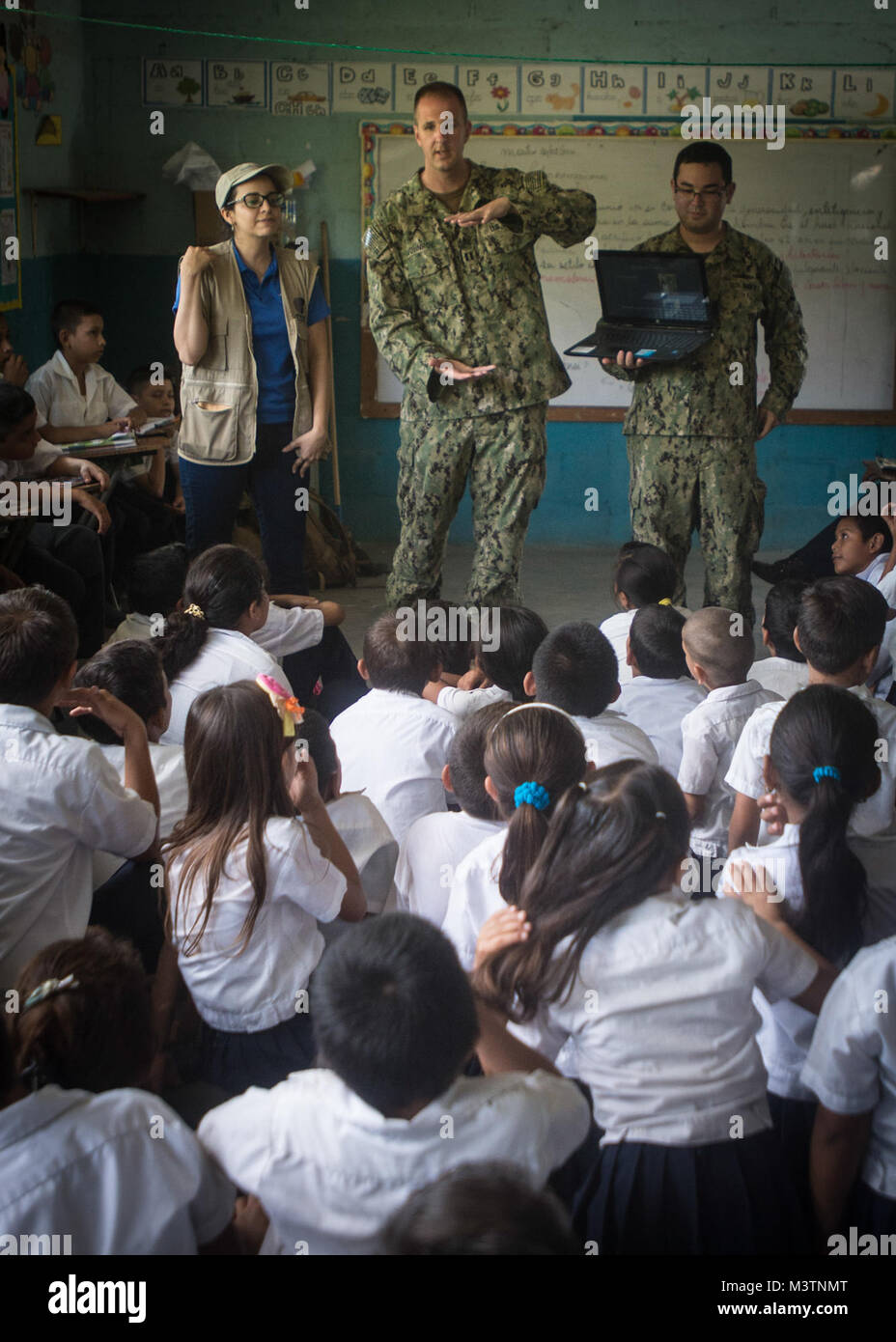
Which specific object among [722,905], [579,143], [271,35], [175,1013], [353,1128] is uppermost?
[271,35]

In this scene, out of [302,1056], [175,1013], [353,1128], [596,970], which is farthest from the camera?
[175,1013]

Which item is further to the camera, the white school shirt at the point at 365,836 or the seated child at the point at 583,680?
the seated child at the point at 583,680

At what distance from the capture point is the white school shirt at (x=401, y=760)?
86.6 inches

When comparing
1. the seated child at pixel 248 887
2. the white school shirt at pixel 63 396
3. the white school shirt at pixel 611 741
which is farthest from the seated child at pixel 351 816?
the white school shirt at pixel 63 396

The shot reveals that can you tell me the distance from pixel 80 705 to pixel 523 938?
93cm

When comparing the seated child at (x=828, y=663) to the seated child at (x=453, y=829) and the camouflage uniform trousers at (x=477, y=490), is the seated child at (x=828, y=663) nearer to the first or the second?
the seated child at (x=453, y=829)

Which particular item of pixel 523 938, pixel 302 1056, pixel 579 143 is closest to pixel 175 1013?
pixel 302 1056

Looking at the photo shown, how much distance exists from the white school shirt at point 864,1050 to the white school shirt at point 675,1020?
0.07 metres

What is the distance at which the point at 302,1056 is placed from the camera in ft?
5.61

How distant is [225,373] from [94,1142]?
102 inches

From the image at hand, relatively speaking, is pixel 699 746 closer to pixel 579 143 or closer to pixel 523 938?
pixel 523 938

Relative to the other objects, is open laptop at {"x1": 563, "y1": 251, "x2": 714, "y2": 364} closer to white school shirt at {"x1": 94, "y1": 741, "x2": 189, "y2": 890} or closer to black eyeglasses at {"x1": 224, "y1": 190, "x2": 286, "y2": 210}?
black eyeglasses at {"x1": 224, "y1": 190, "x2": 286, "y2": 210}

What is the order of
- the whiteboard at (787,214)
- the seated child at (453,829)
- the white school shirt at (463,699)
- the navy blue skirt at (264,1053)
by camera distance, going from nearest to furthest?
the navy blue skirt at (264,1053), the seated child at (453,829), the white school shirt at (463,699), the whiteboard at (787,214)

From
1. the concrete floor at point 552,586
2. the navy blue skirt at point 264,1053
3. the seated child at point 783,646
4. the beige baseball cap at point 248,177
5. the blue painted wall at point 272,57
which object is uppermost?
the blue painted wall at point 272,57
